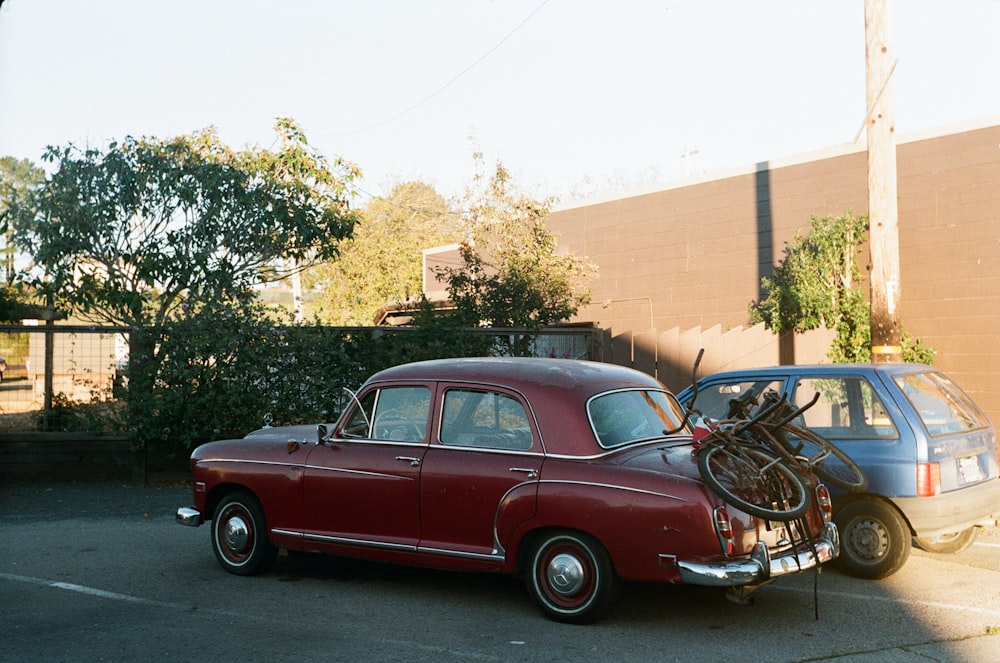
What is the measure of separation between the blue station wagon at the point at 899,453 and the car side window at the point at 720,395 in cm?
43

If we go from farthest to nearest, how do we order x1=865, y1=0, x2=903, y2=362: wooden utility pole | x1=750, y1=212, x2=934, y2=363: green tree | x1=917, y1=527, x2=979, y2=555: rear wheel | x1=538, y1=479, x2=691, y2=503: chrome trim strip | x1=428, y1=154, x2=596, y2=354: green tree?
x1=428, y1=154, x2=596, y2=354: green tree, x1=750, y1=212, x2=934, y2=363: green tree, x1=865, y1=0, x2=903, y2=362: wooden utility pole, x1=917, y1=527, x2=979, y2=555: rear wheel, x1=538, y1=479, x2=691, y2=503: chrome trim strip

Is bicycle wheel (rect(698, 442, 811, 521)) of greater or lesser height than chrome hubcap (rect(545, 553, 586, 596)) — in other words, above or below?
above

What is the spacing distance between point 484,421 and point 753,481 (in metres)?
1.83

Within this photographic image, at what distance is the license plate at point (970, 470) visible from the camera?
8273 millimetres

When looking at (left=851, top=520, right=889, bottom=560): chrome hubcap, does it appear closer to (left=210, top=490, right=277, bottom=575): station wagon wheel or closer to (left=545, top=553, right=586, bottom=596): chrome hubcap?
(left=545, top=553, right=586, bottom=596): chrome hubcap

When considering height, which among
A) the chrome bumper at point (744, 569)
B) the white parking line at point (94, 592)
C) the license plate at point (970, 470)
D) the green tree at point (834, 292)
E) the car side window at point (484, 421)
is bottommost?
the white parking line at point (94, 592)

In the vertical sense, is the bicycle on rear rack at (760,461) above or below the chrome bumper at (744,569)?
above

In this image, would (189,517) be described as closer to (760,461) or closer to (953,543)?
(760,461)

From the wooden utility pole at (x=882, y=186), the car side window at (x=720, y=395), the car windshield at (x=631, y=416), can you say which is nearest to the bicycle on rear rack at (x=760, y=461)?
the car windshield at (x=631, y=416)

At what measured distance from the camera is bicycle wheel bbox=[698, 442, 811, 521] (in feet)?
21.2

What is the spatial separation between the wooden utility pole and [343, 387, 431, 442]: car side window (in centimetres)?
577

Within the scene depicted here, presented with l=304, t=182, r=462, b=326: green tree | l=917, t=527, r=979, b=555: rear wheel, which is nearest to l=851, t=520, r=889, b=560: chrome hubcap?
l=917, t=527, r=979, b=555: rear wheel

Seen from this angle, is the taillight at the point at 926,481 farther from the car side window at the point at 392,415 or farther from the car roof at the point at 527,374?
the car side window at the point at 392,415

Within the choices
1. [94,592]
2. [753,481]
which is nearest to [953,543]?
[753,481]
